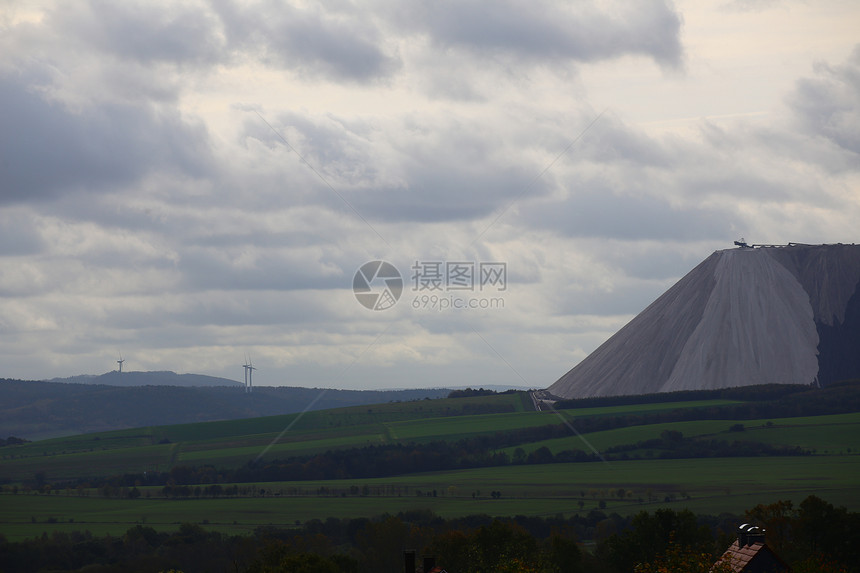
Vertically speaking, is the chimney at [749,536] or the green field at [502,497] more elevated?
the chimney at [749,536]

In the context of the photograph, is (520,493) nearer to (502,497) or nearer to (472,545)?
(502,497)

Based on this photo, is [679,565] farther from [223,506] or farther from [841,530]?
[223,506]

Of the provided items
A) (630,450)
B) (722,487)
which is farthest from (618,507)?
(630,450)

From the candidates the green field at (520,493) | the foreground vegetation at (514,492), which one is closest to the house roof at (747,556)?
the foreground vegetation at (514,492)

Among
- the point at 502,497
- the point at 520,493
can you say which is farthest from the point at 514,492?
the point at 502,497

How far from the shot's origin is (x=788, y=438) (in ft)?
632

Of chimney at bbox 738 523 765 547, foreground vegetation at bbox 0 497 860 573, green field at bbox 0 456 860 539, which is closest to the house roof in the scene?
chimney at bbox 738 523 765 547

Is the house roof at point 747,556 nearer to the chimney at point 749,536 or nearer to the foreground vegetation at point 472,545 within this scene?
the chimney at point 749,536

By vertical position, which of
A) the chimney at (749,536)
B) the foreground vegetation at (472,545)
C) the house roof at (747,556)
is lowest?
the foreground vegetation at (472,545)

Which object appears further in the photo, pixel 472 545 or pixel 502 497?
pixel 502 497

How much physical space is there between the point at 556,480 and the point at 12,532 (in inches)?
3210

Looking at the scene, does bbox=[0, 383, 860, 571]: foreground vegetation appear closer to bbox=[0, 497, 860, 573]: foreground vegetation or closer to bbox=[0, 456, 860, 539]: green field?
bbox=[0, 456, 860, 539]: green field

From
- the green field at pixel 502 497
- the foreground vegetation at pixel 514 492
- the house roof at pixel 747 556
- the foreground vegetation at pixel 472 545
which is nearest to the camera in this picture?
the house roof at pixel 747 556

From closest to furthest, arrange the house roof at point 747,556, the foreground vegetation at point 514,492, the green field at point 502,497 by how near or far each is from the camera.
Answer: the house roof at point 747,556
the foreground vegetation at point 514,492
the green field at point 502,497
